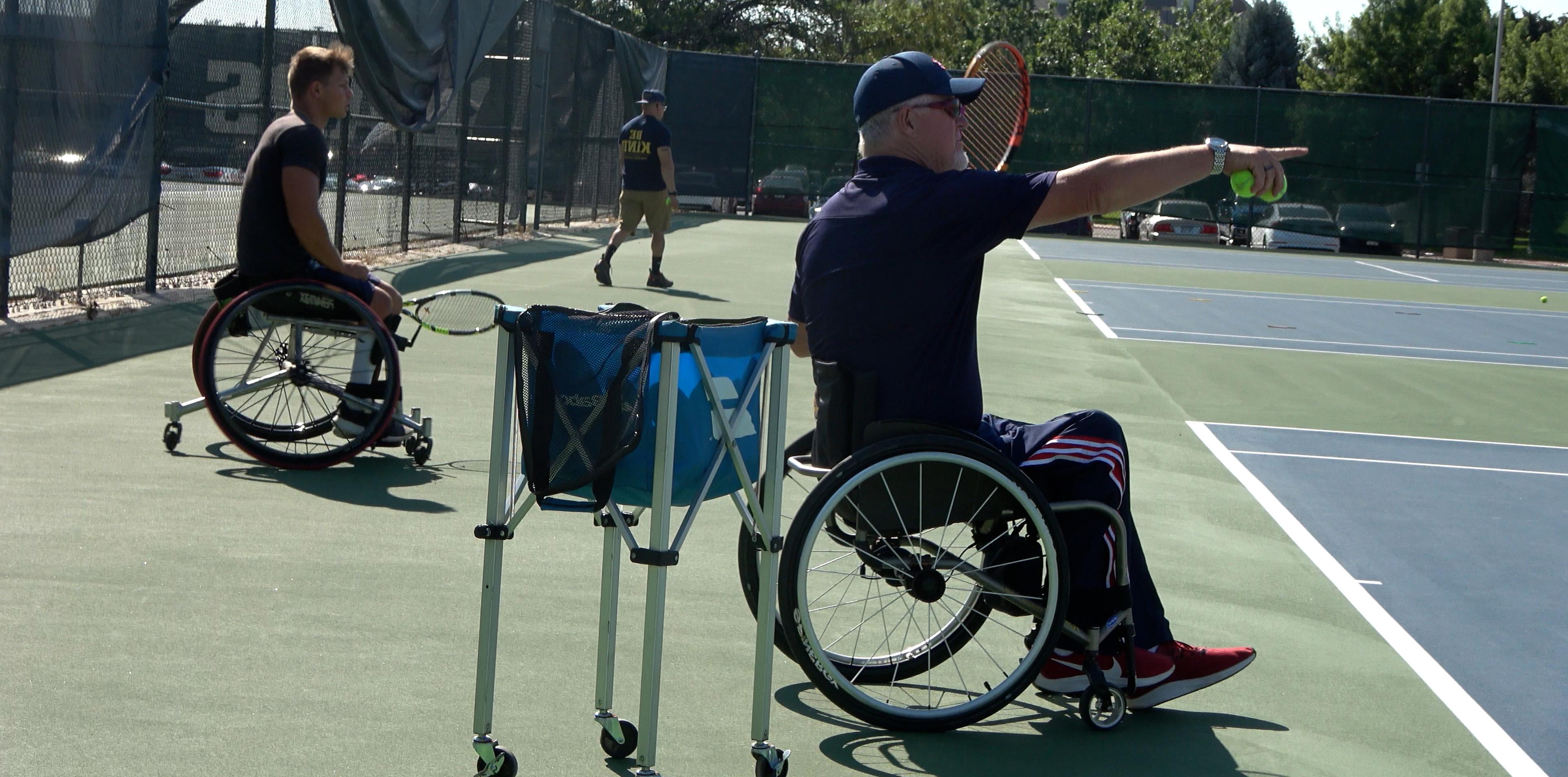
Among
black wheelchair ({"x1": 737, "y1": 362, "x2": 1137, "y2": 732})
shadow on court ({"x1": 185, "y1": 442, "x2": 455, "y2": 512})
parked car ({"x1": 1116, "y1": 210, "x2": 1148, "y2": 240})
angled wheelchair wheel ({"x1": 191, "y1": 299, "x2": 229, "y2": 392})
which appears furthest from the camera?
parked car ({"x1": 1116, "y1": 210, "x2": 1148, "y2": 240})

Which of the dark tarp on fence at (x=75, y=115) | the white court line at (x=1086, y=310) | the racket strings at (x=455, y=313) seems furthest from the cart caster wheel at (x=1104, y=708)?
the white court line at (x=1086, y=310)

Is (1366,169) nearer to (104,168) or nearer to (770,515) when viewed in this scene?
(104,168)

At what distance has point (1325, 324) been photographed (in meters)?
14.2

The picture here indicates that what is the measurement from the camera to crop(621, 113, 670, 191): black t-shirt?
13.7 meters

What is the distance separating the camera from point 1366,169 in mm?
27922

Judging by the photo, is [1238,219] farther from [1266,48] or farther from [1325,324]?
[1266,48]

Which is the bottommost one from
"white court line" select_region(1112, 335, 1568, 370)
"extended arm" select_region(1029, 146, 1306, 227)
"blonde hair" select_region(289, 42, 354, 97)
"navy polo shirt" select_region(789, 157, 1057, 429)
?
"white court line" select_region(1112, 335, 1568, 370)

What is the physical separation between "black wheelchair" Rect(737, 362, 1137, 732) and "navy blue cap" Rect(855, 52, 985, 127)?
59cm

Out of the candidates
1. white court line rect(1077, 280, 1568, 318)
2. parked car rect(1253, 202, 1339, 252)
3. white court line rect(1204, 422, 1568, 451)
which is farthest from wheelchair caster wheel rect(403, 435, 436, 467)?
parked car rect(1253, 202, 1339, 252)

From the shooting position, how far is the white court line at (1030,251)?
2149 cm

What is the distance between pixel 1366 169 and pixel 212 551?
26.7 meters

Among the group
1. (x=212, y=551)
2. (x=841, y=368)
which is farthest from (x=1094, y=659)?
(x=212, y=551)

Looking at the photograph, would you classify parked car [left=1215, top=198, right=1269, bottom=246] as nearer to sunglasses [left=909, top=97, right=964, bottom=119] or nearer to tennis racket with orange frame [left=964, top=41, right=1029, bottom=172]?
tennis racket with orange frame [left=964, top=41, right=1029, bottom=172]

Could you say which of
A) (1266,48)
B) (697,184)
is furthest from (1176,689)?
(1266,48)
